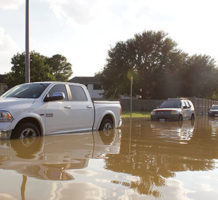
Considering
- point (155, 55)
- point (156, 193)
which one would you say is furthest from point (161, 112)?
point (155, 55)

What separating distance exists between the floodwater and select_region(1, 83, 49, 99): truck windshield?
1.23 metres

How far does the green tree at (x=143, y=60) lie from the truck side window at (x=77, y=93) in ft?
107

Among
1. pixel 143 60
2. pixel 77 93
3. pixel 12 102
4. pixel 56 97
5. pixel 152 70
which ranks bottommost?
pixel 12 102

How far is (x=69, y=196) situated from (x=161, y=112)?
16.3 meters

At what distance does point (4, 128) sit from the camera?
23.6ft

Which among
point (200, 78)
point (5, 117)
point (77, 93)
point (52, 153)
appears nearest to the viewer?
point (52, 153)

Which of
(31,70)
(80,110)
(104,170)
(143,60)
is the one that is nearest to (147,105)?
(143,60)

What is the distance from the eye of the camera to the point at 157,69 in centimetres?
4241

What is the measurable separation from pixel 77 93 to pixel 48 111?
57.7 inches

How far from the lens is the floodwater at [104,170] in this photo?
3811 mm

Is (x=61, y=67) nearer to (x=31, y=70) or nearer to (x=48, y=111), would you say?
(x=31, y=70)

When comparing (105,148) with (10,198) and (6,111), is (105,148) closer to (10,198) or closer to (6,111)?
(6,111)

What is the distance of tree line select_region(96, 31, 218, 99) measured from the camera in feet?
138

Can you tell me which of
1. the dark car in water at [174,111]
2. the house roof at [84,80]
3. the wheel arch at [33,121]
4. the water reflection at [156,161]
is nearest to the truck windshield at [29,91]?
the wheel arch at [33,121]
